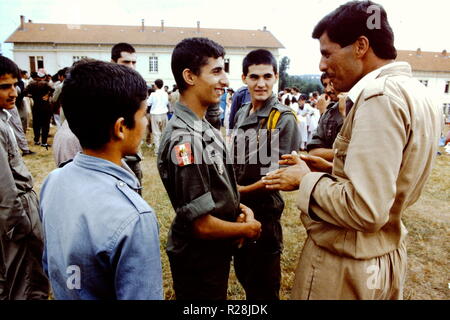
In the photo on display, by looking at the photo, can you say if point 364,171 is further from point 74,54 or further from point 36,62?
point 36,62

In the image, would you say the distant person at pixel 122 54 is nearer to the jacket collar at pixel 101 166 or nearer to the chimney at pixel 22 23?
the jacket collar at pixel 101 166

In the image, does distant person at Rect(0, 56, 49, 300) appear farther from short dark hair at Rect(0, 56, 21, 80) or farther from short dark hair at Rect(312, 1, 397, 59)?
short dark hair at Rect(312, 1, 397, 59)

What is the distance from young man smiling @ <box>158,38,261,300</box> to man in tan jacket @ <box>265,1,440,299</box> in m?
0.37

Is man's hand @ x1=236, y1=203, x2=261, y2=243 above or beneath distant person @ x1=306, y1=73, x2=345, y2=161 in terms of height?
beneath

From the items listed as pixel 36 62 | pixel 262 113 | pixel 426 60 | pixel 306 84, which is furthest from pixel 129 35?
pixel 262 113

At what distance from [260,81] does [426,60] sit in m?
45.1

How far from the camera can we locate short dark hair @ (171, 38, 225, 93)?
2.11 metres

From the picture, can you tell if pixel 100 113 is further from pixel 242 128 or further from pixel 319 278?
pixel 242 128

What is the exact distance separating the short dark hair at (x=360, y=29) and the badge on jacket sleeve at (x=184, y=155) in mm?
911

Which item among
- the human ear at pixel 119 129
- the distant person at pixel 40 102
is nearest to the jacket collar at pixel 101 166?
the human ear at pixel 119 129

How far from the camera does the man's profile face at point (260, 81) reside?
3002 mm

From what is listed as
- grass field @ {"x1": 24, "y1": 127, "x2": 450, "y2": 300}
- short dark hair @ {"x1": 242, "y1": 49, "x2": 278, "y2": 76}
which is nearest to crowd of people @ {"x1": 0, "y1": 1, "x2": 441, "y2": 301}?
short dark hair @ {"x1": 242, "y1": 49, "x2": 278, "y2": 76}

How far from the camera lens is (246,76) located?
330 centimetres

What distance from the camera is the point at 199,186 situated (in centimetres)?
173
